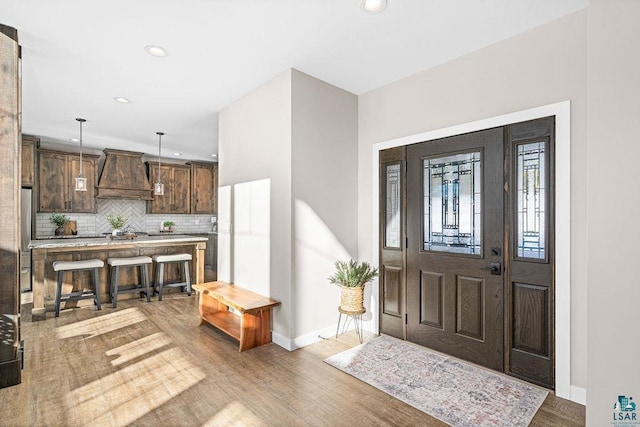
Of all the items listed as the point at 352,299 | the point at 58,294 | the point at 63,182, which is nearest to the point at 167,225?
the point at 63,182

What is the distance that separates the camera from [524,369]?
2576 mm

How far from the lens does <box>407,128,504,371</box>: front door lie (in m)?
2.76

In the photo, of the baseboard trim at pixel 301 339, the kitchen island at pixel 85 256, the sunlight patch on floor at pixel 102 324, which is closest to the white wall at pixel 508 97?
the baseboard trim at pixel 301 339

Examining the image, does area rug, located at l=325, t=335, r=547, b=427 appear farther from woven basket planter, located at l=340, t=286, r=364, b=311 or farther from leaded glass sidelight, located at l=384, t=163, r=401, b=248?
leaded glass sidelight, located at l=384, t=163, r=401, b=248

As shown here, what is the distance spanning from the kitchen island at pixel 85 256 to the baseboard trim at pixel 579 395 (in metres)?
5.08

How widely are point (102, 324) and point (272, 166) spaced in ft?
9.17

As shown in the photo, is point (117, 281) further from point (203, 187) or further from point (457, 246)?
point (457, 246)

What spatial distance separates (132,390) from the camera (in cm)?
244

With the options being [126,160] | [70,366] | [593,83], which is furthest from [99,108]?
[593,83]

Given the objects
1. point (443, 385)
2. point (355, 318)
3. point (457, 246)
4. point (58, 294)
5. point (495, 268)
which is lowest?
point (443, 385)

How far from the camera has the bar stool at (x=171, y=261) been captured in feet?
16.4

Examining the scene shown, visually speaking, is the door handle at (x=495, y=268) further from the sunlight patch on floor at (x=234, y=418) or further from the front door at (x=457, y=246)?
the sunlight patch on floor at (x=234, y=418)

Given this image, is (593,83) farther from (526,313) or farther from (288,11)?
(288,11)

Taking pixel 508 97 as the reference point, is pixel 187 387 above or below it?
below
